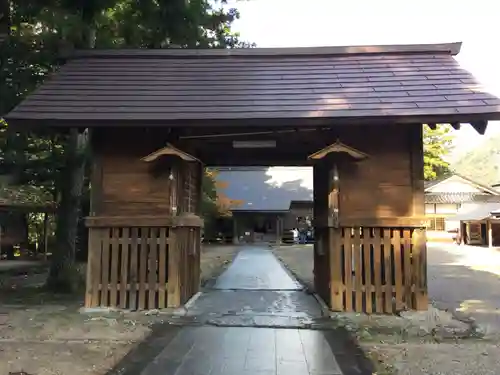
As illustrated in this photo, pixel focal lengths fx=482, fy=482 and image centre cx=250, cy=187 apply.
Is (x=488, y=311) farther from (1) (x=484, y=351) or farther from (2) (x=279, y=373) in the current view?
(2) (x=279, y=373)

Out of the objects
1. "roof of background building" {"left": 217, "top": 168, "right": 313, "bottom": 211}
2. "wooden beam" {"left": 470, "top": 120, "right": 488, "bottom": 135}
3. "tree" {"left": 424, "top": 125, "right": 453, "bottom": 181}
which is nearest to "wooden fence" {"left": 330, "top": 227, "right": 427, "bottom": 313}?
"wooden beam" {"left": 470, "top": 120, "right": 488, "bottom": 135}

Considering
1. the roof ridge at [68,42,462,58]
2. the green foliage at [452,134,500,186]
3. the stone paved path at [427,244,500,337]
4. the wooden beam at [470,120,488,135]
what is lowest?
the stone paved path at [427,244,500,337]

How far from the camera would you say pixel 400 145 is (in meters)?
7.65

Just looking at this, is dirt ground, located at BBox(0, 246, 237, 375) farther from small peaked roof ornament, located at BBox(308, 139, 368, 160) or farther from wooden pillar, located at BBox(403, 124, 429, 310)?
wooden pillar, located at BBox(403, 124, 429, 310)

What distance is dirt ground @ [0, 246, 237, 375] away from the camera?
15.7 ft

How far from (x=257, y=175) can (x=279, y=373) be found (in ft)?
126

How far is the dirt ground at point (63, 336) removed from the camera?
479 centimetres

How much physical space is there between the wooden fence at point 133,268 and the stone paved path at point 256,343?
2.13 ft

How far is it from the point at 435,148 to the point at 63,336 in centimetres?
4143

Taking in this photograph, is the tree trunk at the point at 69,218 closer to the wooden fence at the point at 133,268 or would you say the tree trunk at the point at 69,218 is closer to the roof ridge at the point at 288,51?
the roof ridge at the point at 288,51

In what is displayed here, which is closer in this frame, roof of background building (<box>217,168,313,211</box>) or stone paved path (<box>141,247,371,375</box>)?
stone paved path (<box>141,247,371,375</box>)

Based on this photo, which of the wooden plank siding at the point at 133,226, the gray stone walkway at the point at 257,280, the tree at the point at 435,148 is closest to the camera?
the wooden plank siding at the point at 133,226

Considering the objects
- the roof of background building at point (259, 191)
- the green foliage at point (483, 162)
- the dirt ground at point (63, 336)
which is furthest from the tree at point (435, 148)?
the green foliage at point (483, 162)

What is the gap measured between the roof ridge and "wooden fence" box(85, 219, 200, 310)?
3436 mm
